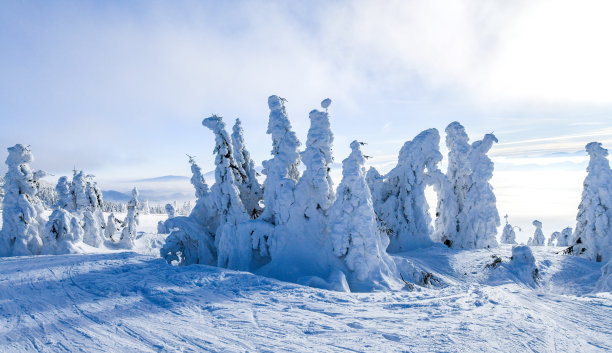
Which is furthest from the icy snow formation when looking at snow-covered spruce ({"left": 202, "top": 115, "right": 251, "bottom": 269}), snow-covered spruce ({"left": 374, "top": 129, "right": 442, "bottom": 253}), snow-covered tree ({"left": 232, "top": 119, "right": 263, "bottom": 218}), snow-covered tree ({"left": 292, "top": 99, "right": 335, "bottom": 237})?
snow-covered spruce ({"left": 202, "top": 115, "right": 251, "bottom": 269})

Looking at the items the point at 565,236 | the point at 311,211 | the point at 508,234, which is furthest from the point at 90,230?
the point at 565,236

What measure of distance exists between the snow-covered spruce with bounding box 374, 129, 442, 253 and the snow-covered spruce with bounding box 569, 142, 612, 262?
1083 cm

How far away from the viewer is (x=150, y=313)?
8953mm

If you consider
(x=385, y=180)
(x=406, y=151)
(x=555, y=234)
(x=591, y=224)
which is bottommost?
(x=555, y=234)

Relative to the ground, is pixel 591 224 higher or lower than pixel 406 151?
lower

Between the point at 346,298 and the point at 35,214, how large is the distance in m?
26.4

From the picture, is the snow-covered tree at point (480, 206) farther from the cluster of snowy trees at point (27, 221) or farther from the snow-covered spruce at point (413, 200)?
the cluster of snowy trees at point (27, 221)

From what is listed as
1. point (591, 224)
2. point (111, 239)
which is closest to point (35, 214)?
point (111, 239)

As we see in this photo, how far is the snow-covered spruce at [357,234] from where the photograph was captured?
609 inches

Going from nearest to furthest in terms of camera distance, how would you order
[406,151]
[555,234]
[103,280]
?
1. [103,280]
2. [406,151]
3. [555,234]

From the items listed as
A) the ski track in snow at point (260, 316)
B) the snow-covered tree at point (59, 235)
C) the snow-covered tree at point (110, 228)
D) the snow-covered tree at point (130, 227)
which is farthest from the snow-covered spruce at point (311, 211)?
the snow-covered tree at point (110, 228)

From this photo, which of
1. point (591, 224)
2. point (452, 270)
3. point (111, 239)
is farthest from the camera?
point (111, 239)

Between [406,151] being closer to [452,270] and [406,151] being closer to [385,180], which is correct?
[385,180]

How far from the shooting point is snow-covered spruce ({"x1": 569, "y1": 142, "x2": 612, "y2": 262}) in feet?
78.0
